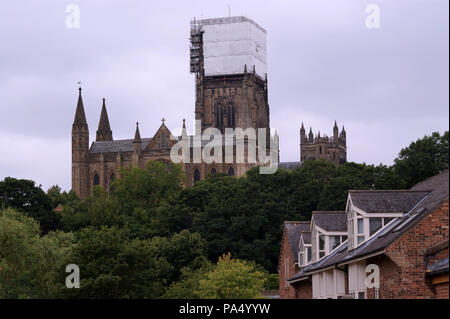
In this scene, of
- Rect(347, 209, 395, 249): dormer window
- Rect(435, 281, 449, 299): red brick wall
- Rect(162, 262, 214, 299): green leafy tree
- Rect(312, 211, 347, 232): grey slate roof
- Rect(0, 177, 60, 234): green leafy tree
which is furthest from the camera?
Rect(0, 177, 60, 234): green leafy tree

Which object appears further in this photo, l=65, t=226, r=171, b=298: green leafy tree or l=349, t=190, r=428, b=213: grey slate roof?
l=65, t=226, r=171, b=298: green leafy tree

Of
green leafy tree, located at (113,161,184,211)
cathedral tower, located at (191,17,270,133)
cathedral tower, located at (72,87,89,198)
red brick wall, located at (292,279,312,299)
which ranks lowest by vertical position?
red brick wall, located at (292,279,312,299)

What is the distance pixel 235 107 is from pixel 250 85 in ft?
22.0

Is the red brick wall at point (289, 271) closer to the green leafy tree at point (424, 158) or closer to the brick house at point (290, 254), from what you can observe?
the brick house at point (290, 254)

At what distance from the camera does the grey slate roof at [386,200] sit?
2939 centimetres

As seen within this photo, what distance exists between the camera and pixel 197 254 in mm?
77438

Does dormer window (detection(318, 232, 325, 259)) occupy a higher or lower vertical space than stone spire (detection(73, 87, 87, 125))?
lower

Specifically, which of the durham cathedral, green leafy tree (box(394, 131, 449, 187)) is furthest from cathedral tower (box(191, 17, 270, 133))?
green leafy tree (box(394, 131, 449, 187))

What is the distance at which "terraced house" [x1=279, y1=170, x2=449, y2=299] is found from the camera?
23.9 m

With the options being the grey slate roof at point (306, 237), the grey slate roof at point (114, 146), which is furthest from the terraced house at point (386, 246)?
the grey slate roof at point (114, 146)

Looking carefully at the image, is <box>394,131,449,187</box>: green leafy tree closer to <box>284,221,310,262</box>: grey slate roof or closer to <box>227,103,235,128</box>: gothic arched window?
<box>284,221,310,262</box>: grey slate roof

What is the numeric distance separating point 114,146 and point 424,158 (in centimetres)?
8167

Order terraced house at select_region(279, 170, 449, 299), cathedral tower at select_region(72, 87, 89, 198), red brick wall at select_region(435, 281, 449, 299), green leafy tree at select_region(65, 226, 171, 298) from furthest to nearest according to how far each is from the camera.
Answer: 1. cathedral tower at select_region(72, 87, 89, 198)
2. green leafy tree at select_region(65, 226, 171, 298)
3. terraced house at select_region(279, 170, 449, 299)
4. red brick wall at select_region(435, 281, 449, 299)
